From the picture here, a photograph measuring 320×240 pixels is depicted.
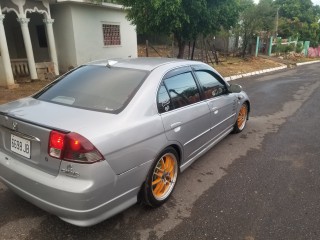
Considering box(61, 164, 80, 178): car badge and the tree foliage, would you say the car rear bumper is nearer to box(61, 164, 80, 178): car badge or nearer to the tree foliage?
box(61, 164, 80, 178): car badge

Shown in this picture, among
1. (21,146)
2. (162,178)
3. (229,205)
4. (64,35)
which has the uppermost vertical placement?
(64,35)

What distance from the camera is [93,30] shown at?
1455 cm

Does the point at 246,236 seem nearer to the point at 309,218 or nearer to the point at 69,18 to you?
the point at 309,218

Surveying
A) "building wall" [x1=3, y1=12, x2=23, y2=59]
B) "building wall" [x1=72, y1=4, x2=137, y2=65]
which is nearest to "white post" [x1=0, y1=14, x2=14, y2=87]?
"building wall" [x1=72, y1=4, x2=137, y2=65]

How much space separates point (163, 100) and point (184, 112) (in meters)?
0.38

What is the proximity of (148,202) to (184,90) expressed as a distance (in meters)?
1.41

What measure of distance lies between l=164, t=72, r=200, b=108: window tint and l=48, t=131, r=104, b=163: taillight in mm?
1266

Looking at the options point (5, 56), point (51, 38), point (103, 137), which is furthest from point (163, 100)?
point (51, 38)

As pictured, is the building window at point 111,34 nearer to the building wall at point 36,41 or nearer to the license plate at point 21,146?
the building wall at point 36,41

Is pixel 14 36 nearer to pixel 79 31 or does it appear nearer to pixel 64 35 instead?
pixel 64 35

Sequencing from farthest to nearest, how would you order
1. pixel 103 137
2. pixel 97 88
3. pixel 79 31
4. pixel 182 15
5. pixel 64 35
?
pixel 64 35 < pixel 79 31 < pixel 182 15 < pixel 97 88 < pixel 103 137

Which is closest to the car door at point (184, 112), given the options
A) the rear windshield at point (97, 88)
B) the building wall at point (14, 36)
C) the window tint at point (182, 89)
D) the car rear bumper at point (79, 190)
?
the window tint at point (182, 89)

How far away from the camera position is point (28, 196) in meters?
2.51

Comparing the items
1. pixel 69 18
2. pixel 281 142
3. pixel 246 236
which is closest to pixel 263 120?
pixel 281 142
